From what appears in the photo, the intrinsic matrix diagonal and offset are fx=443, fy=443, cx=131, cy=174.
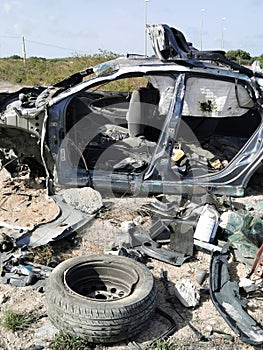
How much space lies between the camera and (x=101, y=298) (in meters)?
3.30

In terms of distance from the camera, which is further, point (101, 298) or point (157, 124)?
point (157, 124)

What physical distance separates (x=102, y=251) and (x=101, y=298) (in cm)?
87

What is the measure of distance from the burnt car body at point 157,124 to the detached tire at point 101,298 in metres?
1.71

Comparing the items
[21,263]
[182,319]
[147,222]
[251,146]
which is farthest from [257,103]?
[21,263]

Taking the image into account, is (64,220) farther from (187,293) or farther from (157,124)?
(157,124)

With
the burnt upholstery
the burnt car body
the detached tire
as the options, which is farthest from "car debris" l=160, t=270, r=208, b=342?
the burnt upholstery

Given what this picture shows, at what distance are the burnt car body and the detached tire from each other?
67.4 inches

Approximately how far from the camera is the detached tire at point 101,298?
2.83m

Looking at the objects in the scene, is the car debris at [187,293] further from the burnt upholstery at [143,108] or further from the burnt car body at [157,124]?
the burnt upholstery at [143,108]

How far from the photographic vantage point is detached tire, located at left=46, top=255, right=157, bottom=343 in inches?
111

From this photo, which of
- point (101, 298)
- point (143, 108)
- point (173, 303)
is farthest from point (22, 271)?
point (143, 108)

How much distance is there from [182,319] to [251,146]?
2490mm

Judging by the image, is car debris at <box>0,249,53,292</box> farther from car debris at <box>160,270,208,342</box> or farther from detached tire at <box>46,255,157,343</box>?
car debris at <box>160,270,208,342</box>

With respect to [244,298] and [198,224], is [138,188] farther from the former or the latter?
[244,298]
